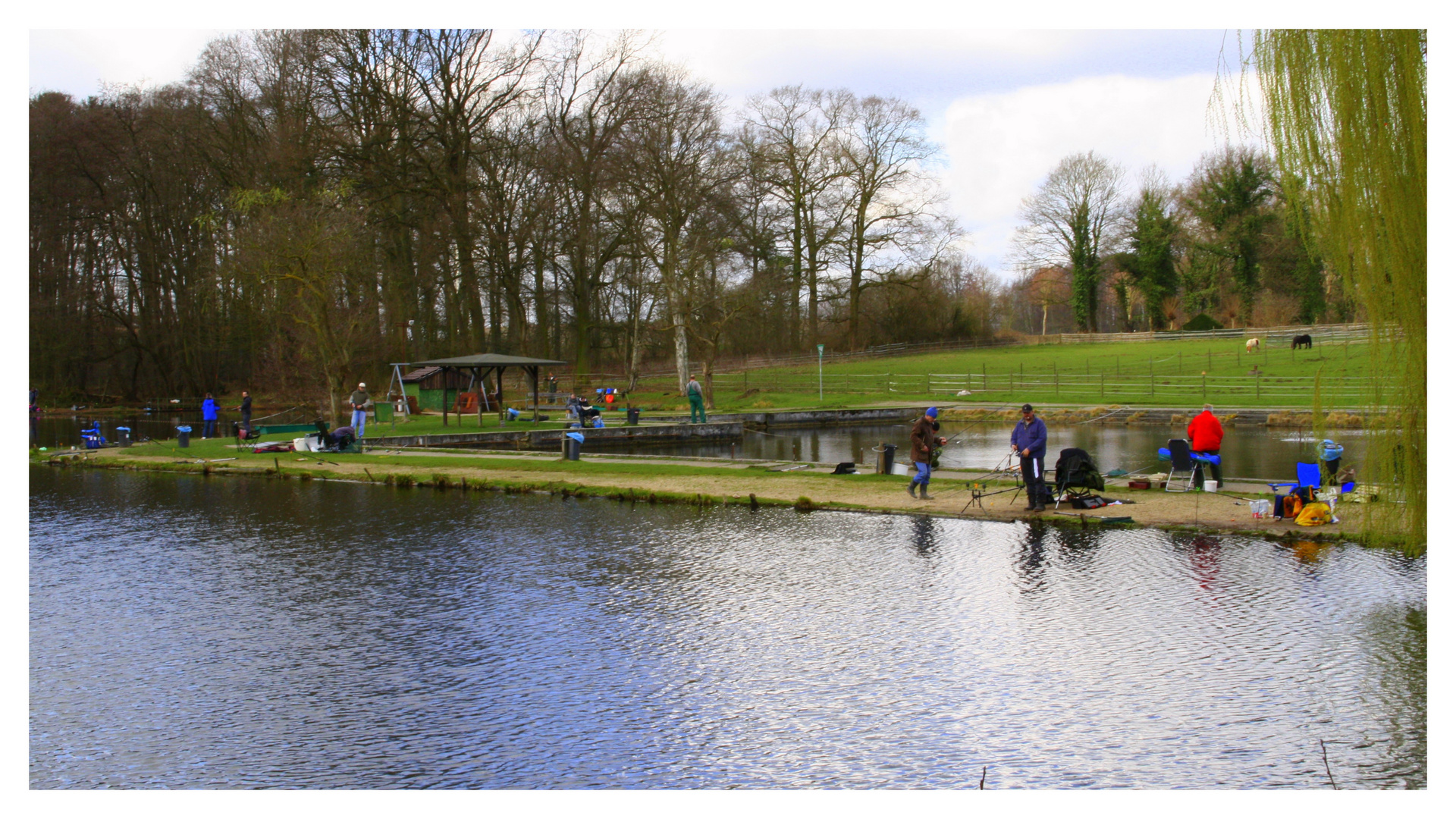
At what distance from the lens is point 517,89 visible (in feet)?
155

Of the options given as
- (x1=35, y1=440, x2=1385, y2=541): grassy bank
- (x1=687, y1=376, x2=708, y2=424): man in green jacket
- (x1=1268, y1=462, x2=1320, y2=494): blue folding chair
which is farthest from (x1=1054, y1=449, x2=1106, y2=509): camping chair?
(x1=687, y1=376, x2=708, y2=424): man in green jacket

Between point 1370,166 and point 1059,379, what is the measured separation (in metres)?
45.4

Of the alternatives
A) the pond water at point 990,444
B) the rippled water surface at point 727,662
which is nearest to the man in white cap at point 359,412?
the pond water at point 990,444

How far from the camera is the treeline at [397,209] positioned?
43.4m

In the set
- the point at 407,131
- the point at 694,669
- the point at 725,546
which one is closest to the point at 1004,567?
the point at 725,546

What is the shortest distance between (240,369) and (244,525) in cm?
4655

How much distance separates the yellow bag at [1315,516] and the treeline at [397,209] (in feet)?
98.3

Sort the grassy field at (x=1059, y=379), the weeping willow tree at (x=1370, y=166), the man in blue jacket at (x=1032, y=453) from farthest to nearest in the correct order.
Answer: the grassy field at (x=1059, y=379) < the man in blue jacket at (x=1032, y=453) < the weeping willow tree at (x=1370, y=166)

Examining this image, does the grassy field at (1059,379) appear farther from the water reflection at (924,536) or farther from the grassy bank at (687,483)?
the water reflection at (924,536)

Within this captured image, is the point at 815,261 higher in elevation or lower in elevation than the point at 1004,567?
higher

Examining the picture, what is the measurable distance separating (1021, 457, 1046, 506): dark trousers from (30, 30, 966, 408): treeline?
26450 millimetres

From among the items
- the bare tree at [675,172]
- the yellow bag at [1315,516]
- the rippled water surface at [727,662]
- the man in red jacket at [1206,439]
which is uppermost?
the bare tree at [675,172]

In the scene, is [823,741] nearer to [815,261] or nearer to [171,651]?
[171,651]

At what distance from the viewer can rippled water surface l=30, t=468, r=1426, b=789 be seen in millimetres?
6414
